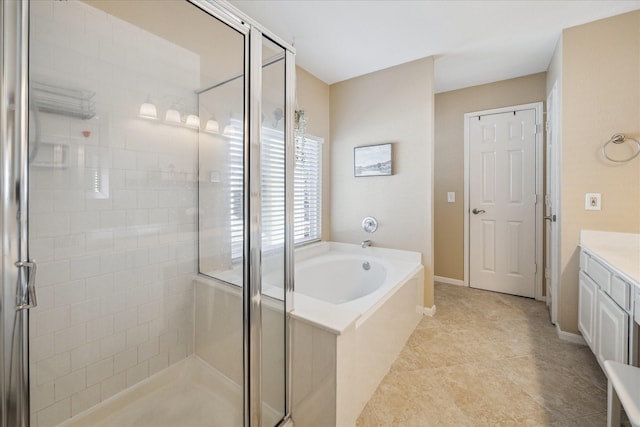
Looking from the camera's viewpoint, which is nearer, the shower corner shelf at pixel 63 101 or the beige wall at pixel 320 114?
the shower corner shelf at pixel 63 101

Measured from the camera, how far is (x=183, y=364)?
1.60 meters

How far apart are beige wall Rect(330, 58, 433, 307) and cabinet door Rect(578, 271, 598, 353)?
3.46ft

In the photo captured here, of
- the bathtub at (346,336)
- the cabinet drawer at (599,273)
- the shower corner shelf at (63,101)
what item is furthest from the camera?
the cabinet drawer at (599,273)

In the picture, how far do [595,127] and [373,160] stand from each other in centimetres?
172

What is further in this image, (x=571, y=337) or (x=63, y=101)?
(x=571, y=337)

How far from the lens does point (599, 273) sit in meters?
1.70

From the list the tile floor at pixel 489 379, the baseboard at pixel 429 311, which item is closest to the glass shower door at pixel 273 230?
the tile floor at pixel 489 379

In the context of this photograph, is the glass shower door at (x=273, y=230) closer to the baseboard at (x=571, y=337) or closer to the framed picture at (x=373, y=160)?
the framed picture at (x=373, y=160)

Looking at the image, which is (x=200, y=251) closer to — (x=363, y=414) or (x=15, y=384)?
(x=15, y=384)

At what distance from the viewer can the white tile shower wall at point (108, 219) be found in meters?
1.18

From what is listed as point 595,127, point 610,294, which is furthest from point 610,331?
point 595,127

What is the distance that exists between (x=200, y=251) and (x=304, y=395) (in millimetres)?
985

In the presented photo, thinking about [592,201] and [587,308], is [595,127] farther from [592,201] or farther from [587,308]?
[587,308]

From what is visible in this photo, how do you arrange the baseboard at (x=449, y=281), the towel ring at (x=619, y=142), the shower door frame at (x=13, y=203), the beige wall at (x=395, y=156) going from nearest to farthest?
the shower door frame at (x=13, y=203), the towel ring at (x=619, y=142), the beige wall at (x=395, y=156), the baseboard at (x=449, y=281)
